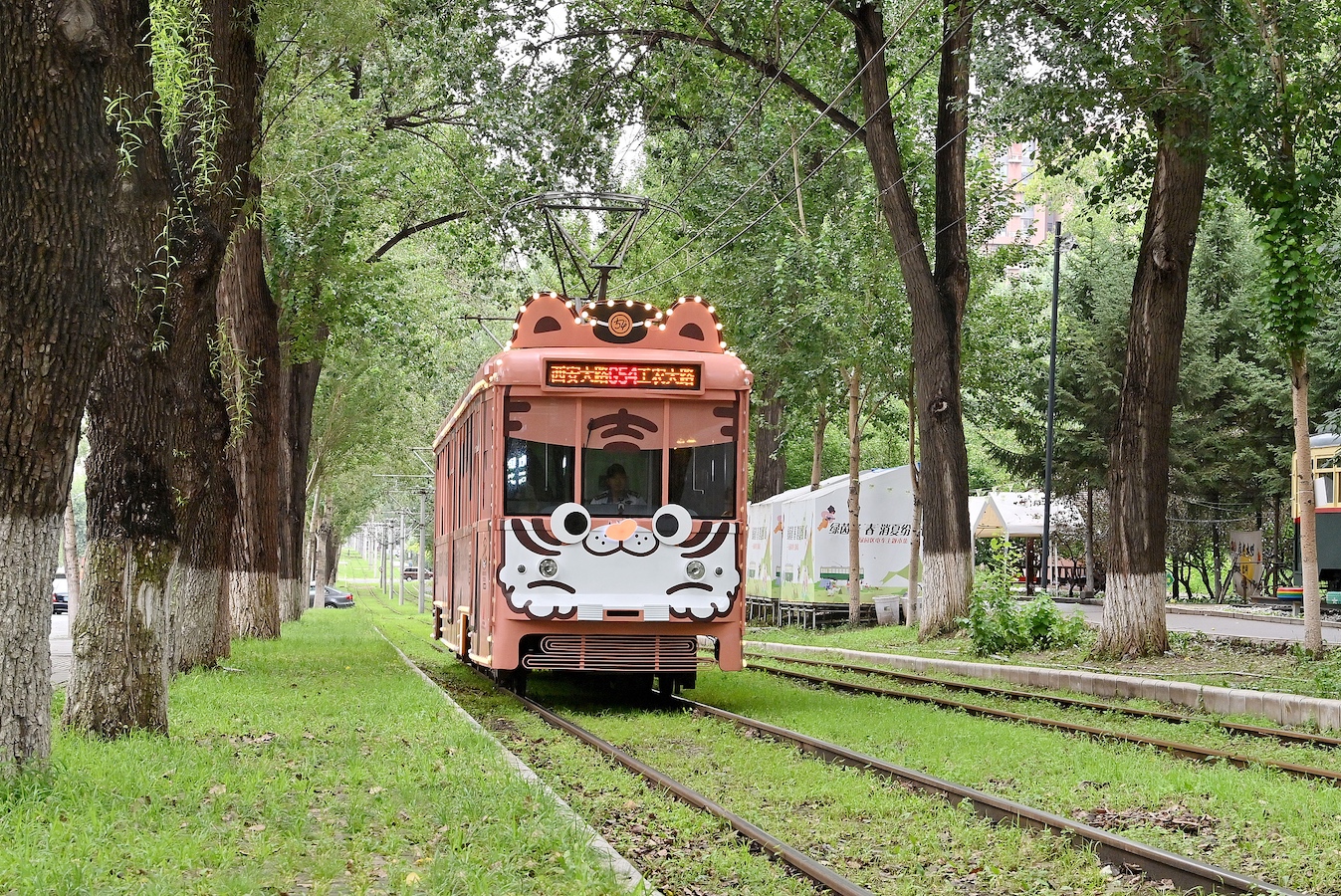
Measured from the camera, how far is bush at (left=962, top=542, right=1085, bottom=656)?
2089 cm

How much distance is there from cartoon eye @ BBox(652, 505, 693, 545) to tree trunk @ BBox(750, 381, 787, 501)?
75.8 feet

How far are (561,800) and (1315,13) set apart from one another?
41.7 feet

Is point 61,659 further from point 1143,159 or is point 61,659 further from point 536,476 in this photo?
point 1143,159

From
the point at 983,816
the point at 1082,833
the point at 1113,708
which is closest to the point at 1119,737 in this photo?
the point at 1113,708

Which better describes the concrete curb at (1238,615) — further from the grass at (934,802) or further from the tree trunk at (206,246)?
the tree trunk at (206,246)

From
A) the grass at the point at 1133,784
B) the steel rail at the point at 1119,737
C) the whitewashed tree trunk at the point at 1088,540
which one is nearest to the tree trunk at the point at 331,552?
the whitewashed tree trunk at the point at 1088,540

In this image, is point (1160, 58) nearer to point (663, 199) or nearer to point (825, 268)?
point (825, 268)

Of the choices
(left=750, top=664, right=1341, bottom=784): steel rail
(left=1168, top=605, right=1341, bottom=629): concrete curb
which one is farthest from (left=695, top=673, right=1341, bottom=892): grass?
(left=1168, top=605, right=1341, bottom=629): concrete curb

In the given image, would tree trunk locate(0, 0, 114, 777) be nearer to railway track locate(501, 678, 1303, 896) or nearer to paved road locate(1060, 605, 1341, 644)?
railway track locate(501, 678, 1303, 896)

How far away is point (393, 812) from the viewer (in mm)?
Answer: 7965

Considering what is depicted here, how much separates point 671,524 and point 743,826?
629 cm

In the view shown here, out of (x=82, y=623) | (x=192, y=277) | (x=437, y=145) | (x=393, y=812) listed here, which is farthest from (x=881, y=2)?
(x=393, y=812)

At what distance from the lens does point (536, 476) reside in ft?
46.3

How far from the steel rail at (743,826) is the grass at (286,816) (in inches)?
38.6
